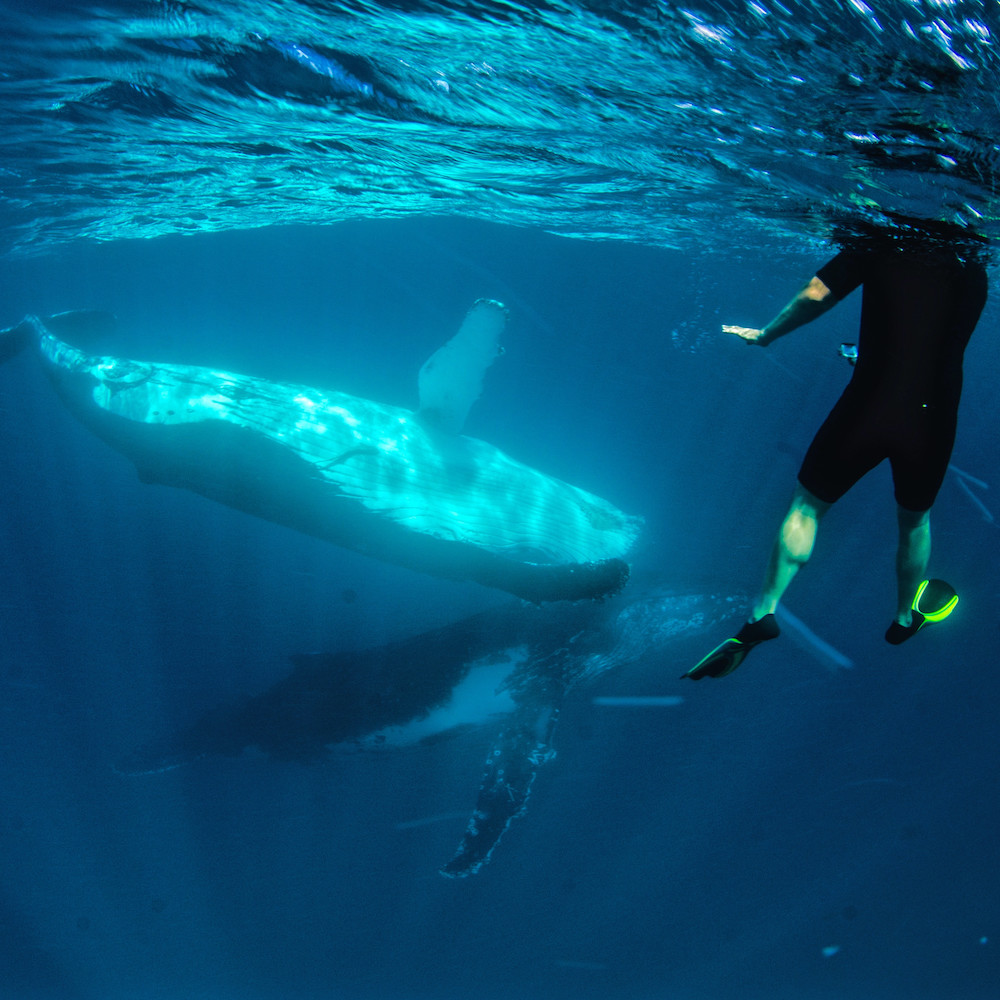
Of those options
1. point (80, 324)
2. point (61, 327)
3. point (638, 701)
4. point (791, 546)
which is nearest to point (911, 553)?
point (791, 546)

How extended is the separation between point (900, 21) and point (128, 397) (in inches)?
322

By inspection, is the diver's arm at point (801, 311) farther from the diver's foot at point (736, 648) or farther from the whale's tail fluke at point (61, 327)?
the whale's tail fluke at point (61, 327)

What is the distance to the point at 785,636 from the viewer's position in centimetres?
1481

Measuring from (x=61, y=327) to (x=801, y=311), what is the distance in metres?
11.4

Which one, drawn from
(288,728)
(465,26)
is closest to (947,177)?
(465,26)

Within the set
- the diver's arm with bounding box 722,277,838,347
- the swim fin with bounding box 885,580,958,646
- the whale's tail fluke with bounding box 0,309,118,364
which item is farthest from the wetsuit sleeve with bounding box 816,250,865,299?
the whale's tail fluke with bounding box 0,309,118,364

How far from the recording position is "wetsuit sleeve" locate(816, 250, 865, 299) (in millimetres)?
3746

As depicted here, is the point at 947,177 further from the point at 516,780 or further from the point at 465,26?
the point at 516,780

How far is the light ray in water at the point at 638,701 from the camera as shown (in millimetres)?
13055

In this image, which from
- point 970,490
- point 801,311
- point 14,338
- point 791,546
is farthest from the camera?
point 970,490

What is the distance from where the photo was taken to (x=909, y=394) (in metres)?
3.41

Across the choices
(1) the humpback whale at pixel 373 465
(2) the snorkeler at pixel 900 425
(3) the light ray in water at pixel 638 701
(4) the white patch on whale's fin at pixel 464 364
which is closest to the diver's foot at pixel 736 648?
(2) the snorkeler at pixel 900 425

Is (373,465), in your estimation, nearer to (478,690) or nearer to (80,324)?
(478,690)

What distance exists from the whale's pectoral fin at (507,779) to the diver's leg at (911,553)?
6416mm
